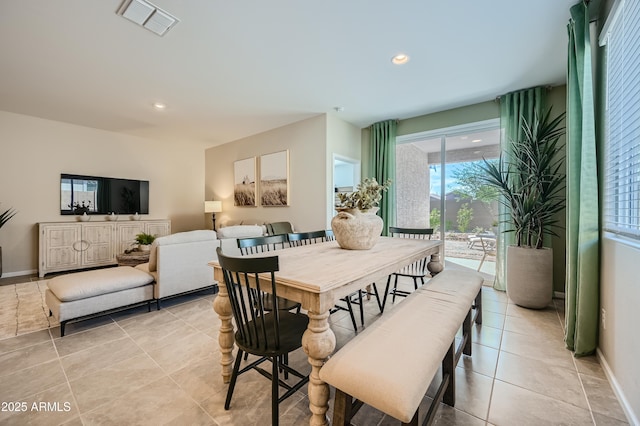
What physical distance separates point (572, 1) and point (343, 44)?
5.76 feet

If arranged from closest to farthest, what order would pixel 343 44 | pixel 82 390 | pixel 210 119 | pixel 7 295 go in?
pixel 82 390 < pixel 343 44 < pixel 7 295 < pixel 210 119

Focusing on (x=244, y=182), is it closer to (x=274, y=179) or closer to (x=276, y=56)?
(x=274, y=179)

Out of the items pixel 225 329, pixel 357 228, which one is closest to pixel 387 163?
pixel 357 228

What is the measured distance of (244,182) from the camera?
559 centimetres

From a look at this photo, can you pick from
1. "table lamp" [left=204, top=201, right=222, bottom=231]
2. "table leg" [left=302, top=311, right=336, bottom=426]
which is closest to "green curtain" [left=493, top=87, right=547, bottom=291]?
"table leg" [left=302, top=311, right=336, bottom=426]

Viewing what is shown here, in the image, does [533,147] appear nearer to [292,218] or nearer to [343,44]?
[343,44]

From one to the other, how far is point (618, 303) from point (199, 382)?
2646 millimetres

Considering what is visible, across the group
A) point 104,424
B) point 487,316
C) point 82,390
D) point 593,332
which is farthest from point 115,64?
Result: point 593,332

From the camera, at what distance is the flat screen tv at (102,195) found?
472cm

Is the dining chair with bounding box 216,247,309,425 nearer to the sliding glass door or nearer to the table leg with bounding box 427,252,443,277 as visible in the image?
the table leg with bounding box 427,252,443,277

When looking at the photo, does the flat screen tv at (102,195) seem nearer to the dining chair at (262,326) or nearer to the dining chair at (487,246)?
the dining chair at (262,326)

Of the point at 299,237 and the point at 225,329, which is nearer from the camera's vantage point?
the point at 225,329

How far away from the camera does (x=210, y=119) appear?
450 cm

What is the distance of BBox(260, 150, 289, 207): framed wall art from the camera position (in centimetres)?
480
